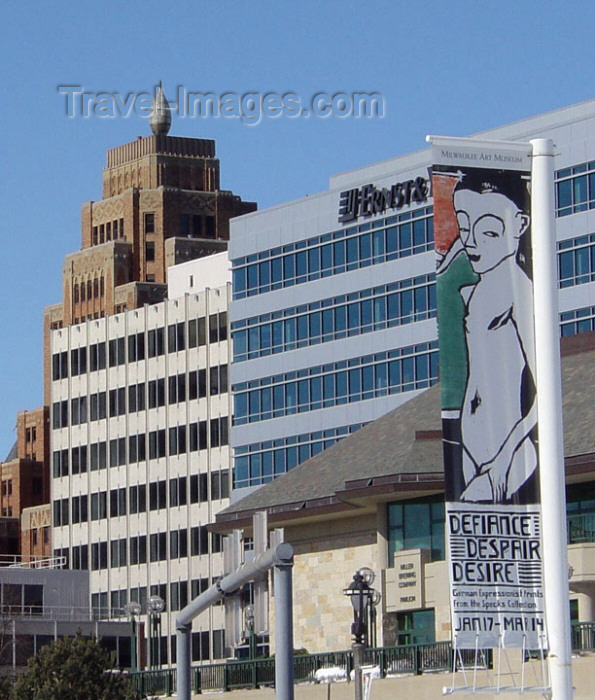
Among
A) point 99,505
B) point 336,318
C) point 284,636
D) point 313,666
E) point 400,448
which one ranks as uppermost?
point 336,318

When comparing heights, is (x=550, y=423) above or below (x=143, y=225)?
below

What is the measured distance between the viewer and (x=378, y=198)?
90.4 m

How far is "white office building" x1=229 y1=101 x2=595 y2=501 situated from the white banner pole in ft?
191

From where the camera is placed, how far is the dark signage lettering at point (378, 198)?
87.8 meters

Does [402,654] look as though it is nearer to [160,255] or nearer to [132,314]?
[132,314]

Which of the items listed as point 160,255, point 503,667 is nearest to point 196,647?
point 160,255

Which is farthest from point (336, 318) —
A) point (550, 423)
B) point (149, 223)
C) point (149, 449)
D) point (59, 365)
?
point (550, 423)

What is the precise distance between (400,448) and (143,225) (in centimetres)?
11538

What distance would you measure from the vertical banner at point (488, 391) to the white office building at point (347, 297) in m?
58.6

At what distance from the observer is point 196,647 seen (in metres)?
109

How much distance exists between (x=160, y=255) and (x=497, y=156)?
137786 mm

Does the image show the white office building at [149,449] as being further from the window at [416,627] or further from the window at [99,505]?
the window at [416,627]

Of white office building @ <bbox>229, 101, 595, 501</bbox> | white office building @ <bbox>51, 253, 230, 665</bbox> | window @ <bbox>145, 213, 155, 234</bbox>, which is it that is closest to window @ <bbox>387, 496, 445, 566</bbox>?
white office building @ <bbox>229, 101, 595, 501</bbox>

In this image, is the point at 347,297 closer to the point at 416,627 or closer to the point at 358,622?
the point at 416,627
